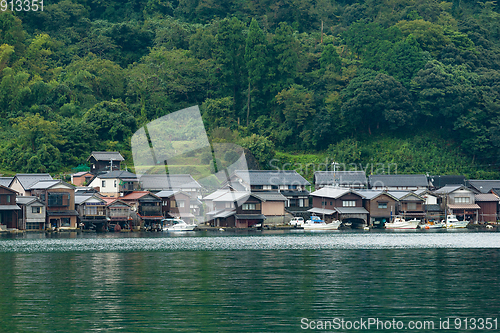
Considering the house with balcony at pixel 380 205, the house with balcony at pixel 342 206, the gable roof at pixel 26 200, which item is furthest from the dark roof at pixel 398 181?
the gable roof at pixel 26 200

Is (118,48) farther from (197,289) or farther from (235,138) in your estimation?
(197,289)

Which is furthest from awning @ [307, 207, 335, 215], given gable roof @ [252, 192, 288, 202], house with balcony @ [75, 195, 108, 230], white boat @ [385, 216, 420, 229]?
house with balcony @ [75, 195, 108, 230]

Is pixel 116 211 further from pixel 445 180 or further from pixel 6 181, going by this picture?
pixel 445 180

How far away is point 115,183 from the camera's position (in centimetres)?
5012

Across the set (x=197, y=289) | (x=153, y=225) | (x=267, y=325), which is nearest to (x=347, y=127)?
(x=153, y=225)

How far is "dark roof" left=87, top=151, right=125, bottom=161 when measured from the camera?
52.9 metres

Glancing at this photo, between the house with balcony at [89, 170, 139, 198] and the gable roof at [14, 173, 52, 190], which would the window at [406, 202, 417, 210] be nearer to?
the house with balcony at [89, 170, 139, 198]

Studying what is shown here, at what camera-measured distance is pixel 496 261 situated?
2544 centimetres

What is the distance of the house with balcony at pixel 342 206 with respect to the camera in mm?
50531

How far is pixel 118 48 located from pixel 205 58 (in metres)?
11.2

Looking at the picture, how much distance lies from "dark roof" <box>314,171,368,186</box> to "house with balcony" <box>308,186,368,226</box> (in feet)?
11.5

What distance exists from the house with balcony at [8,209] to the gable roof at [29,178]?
3470 millimetres

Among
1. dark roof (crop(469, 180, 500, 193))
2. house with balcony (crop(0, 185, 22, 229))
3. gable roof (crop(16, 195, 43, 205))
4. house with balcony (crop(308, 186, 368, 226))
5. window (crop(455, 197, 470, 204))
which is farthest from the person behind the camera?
dark roof (crop(469, 180, 500, 193))

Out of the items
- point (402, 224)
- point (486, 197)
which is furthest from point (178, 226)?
point (486, 197)
